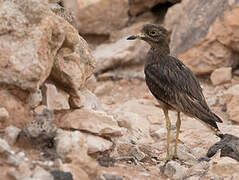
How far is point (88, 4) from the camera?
33.5 feet

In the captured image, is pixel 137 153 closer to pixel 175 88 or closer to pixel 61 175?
pixel 175 88

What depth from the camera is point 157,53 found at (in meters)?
5.79

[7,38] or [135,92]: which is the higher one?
[7,38]

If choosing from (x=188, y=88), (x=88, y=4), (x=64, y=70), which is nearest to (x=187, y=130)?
(x=188, y=88)

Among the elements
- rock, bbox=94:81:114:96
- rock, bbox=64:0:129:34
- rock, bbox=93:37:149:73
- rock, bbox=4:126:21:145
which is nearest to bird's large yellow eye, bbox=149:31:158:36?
rock, bbox=4:126:21:145

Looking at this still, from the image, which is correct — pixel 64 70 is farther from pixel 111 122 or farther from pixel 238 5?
pixel 238 5

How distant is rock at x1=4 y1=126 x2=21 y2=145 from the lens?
12.6ft

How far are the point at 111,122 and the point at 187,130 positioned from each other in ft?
8.74

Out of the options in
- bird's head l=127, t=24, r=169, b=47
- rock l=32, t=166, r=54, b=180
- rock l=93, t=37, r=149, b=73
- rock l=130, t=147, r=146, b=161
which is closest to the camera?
rock l=32, t=166, r=54, b=180

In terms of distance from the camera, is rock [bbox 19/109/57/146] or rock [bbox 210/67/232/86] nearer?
rock [bbox 19/109/57/146]

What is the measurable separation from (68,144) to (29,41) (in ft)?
3.11

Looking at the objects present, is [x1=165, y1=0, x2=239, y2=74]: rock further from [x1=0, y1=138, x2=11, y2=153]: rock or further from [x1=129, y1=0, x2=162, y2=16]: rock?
[x1=0, y1=138, x2=11, y2=153]: rock

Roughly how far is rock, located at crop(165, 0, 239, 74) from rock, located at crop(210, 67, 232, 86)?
22cm

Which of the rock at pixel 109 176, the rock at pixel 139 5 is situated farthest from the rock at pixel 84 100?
the rock at pixel 139 5
